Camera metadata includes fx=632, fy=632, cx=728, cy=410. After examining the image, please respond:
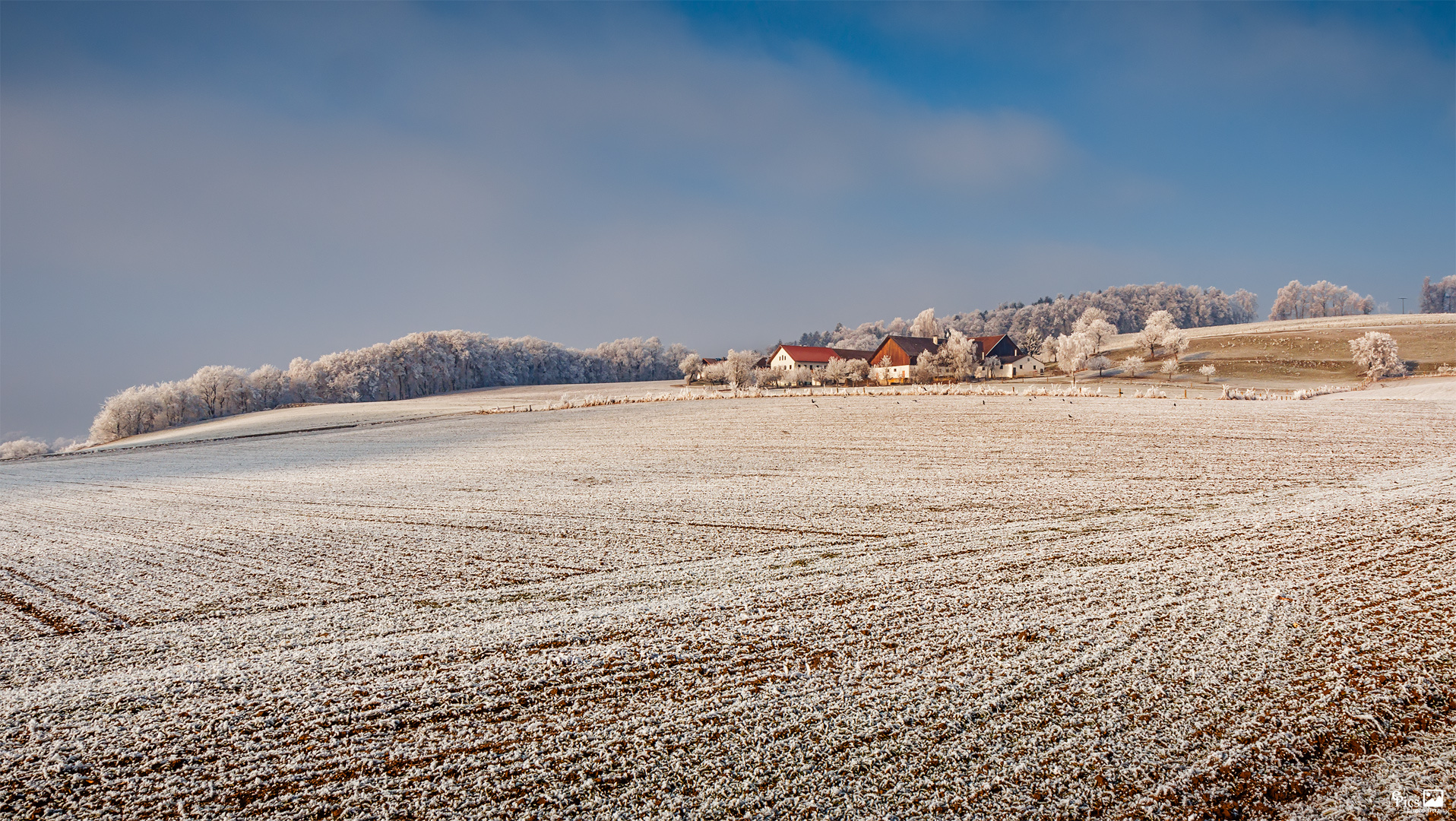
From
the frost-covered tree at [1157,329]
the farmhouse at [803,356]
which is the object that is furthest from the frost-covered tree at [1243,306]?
the farmhouse at [803,356]

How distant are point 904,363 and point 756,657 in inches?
3388

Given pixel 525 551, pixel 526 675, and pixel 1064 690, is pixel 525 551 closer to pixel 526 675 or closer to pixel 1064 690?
pixel 526 675

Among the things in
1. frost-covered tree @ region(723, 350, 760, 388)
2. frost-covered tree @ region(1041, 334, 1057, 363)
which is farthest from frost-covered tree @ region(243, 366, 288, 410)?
frost-covered tree @ region(1041, 334, 1057, 363)

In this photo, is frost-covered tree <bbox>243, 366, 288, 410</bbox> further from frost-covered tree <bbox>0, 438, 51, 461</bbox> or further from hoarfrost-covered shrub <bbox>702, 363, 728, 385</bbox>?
hoarfrost-covered shrub <bbox>702, 363, 728, 385</bbox>

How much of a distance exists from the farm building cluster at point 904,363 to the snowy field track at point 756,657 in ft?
198

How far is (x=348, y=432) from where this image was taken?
38312 millimetres

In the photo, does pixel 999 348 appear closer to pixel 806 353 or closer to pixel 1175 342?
pixel 1175 342

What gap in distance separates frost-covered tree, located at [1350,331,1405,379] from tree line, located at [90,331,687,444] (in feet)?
326

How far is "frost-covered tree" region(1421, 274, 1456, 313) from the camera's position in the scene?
154875mm

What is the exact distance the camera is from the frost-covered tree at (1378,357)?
61750 mm

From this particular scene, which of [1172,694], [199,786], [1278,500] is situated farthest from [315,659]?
[1278,500]

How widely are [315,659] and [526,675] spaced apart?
1.96m

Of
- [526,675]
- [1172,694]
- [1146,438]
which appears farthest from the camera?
[1146,438]

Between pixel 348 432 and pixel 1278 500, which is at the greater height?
pixel 348 432
